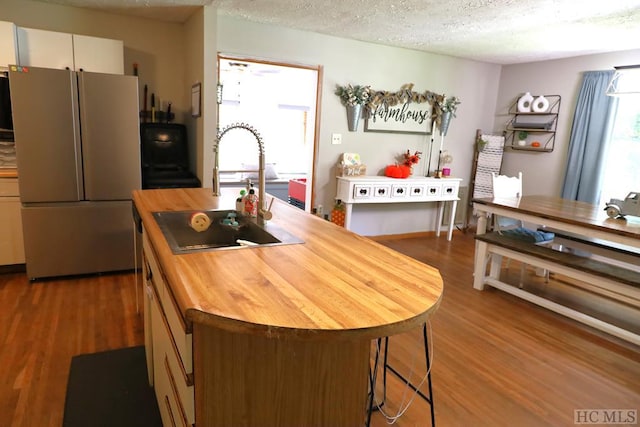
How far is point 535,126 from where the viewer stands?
5.04 m

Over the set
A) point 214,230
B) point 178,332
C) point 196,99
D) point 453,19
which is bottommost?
point 178,332

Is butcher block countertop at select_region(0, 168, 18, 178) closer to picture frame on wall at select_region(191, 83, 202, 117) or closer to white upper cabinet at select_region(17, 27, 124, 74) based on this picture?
white upper cabinet at select_region(17, 27, 124, 74)

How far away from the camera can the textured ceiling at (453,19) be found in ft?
10.1

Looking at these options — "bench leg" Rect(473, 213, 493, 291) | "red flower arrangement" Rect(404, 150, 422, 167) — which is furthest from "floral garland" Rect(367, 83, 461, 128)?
"bench leg" Rect(473, 213, 493, 291)

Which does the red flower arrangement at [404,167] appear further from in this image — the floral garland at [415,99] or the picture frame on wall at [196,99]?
the picture frame on wall at [196,99]

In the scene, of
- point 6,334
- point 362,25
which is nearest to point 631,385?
point 362,25

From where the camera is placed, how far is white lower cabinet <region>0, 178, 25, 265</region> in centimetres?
324

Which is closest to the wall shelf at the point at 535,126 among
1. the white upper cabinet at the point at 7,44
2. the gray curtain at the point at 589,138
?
the gray curtain at the point at 589,138

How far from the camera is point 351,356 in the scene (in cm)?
142

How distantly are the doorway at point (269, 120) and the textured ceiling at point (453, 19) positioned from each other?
2.62 m

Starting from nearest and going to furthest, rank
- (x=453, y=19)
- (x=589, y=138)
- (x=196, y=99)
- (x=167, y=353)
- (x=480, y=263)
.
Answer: (x=167, y=353), (x=453, y=19), (x=480, y=263), (x=196, y=99), (x=589, y=138)

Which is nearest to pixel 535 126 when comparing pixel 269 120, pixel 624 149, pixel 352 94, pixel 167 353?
pixel 624 149

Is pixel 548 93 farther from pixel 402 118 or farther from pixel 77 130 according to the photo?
pixel 77 130

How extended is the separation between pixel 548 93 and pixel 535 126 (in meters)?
0.41
